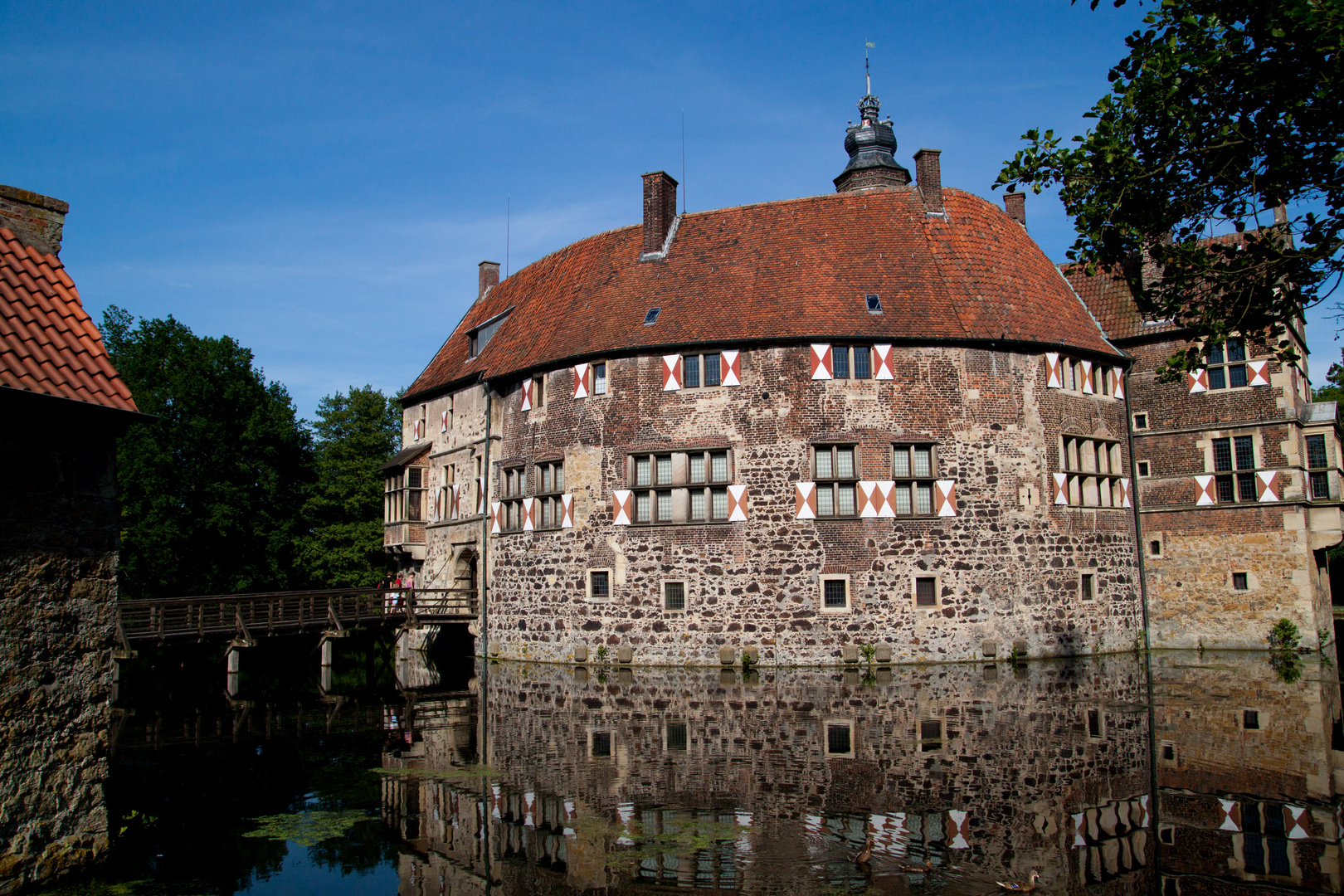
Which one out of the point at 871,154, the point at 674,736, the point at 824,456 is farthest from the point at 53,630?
the point at 871,154

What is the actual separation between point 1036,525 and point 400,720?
13.5 metres

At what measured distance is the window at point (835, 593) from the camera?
65.3 feet

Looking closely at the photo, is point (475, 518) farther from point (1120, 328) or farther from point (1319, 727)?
point (1319, 727)

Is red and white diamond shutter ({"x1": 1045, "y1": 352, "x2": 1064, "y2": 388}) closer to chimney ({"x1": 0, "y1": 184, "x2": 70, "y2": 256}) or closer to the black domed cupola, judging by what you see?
the black domed cupola

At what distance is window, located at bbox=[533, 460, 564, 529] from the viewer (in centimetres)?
2231

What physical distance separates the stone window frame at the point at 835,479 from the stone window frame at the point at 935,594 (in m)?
1.73

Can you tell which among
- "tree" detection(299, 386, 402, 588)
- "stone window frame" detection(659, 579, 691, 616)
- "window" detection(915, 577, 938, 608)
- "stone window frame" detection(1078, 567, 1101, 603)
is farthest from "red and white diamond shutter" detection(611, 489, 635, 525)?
"tree" detection(299, 386, 402, 588)

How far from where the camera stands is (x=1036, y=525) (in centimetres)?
2061

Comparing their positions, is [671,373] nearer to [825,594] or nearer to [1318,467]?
[825,594]

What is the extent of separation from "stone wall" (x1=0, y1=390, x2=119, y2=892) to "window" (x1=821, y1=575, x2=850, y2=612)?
1492 centimetres

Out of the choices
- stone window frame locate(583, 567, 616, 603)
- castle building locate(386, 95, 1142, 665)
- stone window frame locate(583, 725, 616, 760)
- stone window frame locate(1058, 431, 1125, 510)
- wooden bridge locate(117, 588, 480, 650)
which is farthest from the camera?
stone window frame locate(1058, 431, 1125, 510)

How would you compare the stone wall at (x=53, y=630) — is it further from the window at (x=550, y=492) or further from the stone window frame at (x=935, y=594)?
the stone window frame at (x=935, y=594)

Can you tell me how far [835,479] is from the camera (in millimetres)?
20219

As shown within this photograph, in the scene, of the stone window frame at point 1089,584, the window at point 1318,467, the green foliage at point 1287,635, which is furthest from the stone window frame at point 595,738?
the window at point 1318,467
